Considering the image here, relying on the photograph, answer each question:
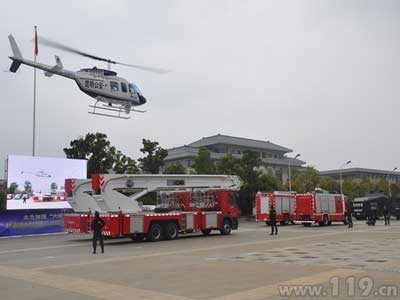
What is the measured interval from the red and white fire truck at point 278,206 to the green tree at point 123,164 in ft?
48.7

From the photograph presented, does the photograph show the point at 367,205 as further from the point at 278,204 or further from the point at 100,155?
the point at 100,155

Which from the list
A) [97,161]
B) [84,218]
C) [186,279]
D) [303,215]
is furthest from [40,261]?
[97,161]

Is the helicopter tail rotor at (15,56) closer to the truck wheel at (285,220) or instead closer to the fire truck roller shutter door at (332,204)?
the truck wheel at (285,220)

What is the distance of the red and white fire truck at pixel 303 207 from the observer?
3953cm

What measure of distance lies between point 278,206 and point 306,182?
38.4 metres

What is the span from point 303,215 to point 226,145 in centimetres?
5899

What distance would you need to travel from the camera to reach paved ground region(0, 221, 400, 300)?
1039 centimetres

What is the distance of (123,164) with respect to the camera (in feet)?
167

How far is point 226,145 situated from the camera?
9825 cm

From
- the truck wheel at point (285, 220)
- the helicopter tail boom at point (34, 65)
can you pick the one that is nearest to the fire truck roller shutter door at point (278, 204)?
the truck wheel at point (285, 220)

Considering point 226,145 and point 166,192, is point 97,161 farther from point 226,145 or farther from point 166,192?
point 226,145

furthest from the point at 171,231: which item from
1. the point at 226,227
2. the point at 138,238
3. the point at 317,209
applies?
the point at 317,209

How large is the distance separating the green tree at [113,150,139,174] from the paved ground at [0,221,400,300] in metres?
30.5

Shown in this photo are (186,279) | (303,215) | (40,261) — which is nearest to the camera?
(186,279)
